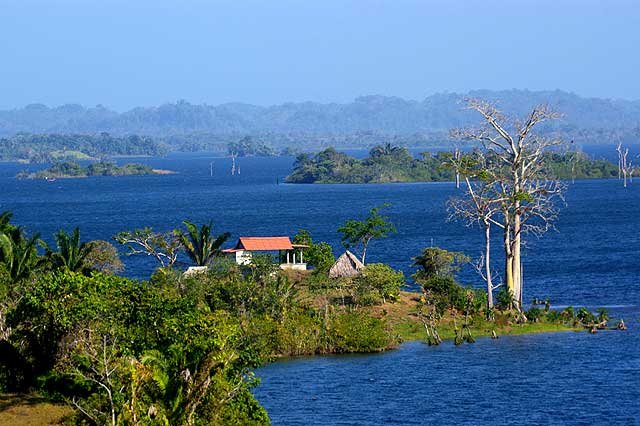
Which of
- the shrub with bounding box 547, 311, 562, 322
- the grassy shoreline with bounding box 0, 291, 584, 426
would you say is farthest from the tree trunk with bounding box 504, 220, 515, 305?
the grassy shoreline with bounding box 0, 291, 584, 426

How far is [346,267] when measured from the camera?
205 feet

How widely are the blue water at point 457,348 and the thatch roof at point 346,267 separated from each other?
9.20 meters

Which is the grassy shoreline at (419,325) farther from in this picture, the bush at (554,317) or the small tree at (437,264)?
the small tree at (437,264)

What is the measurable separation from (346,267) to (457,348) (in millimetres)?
10692

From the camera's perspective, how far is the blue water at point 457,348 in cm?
4300

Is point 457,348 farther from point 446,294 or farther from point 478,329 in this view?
point 446,294

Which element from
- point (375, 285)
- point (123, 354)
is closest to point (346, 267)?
point (375, 285)

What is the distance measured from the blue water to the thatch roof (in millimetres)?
9202

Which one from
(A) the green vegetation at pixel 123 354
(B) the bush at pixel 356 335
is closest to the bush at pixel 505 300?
(B) the bush at pixel 356 335

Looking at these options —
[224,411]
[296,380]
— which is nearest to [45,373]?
[224,411]

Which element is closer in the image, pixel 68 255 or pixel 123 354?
pixel 123 354

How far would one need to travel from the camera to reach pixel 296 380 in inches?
1849

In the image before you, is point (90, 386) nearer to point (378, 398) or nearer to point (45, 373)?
point (45, 373)

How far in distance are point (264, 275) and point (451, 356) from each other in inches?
382
